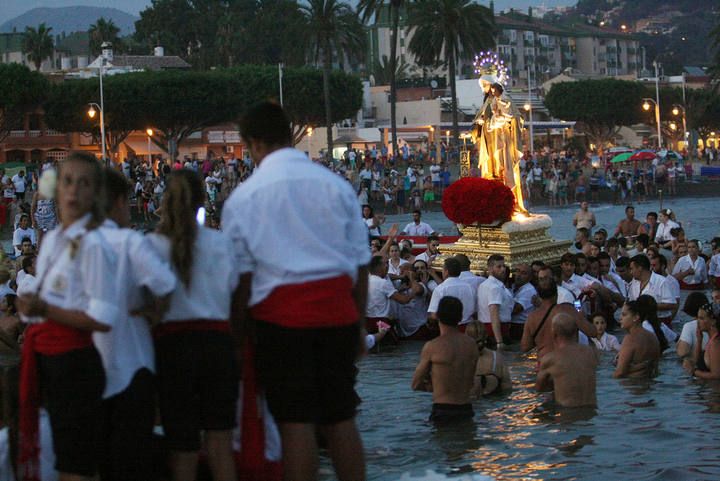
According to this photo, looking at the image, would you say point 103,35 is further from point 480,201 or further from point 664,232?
point 480,201

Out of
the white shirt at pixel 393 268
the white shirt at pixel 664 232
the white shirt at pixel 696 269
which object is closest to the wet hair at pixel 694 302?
the white shirt at pixel 393 268

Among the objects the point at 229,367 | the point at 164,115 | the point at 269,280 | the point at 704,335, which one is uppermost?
the point at 164,115

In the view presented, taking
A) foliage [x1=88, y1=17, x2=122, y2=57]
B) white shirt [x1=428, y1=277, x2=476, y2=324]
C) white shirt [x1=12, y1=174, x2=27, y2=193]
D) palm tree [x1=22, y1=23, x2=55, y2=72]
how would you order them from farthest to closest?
palm tree [x1=22, y1=23, x2=55, y2=72] < foliage [x1=88, y1=17, x2=122, y2=57] < white shirt [x1=12, y1=174, x2=27, y2=193] < white shirt [x1=428, y1=277, x2=476, y2=324]

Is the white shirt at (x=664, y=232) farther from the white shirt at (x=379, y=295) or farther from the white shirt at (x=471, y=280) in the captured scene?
the white shirt at (x=379, y=295)

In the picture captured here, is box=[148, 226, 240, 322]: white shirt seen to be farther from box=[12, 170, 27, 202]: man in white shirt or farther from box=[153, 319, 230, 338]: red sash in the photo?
box=[12, 170, 27, 202]: man in white shirt

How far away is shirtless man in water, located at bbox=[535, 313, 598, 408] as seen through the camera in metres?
10.4

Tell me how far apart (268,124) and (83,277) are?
1.16 m

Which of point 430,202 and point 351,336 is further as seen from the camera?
point 430,202

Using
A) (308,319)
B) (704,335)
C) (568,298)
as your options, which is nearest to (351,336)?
(308,319)

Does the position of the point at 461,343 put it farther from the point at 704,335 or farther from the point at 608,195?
the point at 608,195

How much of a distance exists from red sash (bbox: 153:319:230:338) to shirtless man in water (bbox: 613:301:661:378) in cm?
686

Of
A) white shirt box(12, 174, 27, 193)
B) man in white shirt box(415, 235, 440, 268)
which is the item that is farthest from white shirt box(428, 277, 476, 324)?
white shirt box(12, 174, 27, 193)

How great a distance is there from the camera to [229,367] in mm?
5621

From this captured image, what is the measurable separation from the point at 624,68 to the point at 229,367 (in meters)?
183
